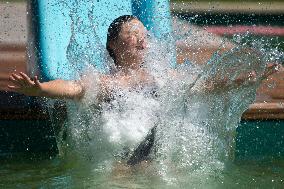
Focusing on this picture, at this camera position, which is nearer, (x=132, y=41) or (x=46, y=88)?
(x=46, y=88)

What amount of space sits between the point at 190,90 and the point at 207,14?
7670 millimetres

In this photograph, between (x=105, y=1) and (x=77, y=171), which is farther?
(x=105, y=1)

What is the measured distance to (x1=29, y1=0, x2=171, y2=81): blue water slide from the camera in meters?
4.26

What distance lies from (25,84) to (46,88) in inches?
5.2

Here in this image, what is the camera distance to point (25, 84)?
3.08m

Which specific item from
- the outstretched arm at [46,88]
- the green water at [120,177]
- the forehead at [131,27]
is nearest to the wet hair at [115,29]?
the forehead at [131,27]

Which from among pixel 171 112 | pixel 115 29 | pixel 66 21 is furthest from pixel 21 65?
pixel 171 112

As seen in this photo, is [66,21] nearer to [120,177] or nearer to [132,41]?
[132,41]

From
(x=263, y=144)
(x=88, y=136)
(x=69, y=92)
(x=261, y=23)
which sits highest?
(x=69, y=92)

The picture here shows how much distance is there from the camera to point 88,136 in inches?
141

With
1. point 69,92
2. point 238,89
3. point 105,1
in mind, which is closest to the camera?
point 69,92

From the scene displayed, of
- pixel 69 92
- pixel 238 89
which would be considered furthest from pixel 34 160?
pixel 238 89

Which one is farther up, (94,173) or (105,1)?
(105,1)

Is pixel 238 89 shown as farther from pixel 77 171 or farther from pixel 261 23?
pixel 261 23
